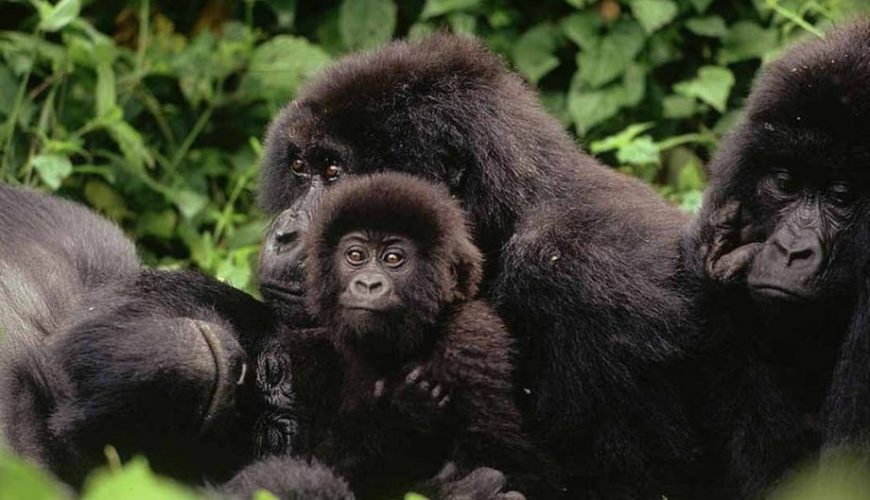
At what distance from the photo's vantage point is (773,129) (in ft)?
11.7

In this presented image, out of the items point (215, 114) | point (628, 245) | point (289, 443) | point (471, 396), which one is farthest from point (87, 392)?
point (215, 114)

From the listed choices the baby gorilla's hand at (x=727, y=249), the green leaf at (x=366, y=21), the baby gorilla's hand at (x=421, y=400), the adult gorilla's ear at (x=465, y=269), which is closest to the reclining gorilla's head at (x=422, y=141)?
the adult gorilla's ear at (x=465, y=269)

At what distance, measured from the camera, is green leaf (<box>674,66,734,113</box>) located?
6484 millimetres

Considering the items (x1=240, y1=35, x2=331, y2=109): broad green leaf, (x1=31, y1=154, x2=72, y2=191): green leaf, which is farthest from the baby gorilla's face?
(x1=240, y1=35, x2=331, y2=109): broad green leaf

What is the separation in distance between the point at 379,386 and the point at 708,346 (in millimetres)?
817

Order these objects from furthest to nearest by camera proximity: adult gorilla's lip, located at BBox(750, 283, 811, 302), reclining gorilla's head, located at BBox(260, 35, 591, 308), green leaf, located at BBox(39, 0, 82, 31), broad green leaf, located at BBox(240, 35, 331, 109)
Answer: broad green leaf, located at BBox(240, 35, 331, 109), green leaf, located at BBox(39, 0, 82, 31), reclining gorilla's head, located at BBox(260, 35, 591, 308), adult gorilla's lip, located at BBox(750, 283, 811, 302)

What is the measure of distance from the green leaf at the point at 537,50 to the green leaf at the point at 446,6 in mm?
264

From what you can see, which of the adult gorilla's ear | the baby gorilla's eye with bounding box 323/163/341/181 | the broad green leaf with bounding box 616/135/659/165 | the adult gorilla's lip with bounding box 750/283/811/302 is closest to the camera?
the adult gorilla's lip with bounding box 750/283/811/302

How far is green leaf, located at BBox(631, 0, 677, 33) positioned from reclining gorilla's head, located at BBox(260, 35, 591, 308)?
89.0 inches

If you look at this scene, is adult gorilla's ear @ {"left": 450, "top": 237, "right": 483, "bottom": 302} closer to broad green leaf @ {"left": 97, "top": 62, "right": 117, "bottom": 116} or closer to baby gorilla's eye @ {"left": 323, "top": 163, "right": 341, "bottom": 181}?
baby gorilla's eye @ {"left": 323, "top": 163, "right": 341, "bottom": 181}

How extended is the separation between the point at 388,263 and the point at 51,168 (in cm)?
252

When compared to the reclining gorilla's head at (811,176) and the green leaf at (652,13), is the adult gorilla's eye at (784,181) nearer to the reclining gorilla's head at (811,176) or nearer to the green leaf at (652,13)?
the reclining gorilla's head at (811,176)

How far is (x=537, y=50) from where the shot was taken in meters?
6.75

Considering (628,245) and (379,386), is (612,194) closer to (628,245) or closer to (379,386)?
(628,245)
